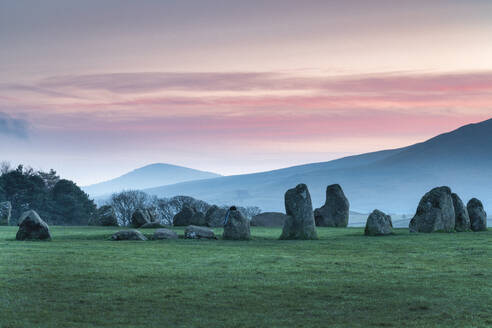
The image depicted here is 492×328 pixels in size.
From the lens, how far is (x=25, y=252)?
90.4ft

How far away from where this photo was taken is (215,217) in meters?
55.0

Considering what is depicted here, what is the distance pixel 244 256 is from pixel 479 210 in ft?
87.2

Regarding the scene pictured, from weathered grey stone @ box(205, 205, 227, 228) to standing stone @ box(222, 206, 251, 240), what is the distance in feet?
55.3

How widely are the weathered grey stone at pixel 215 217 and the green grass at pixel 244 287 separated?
24117 millimetres

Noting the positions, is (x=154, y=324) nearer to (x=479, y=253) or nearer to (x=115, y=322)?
(x=115, y=322)

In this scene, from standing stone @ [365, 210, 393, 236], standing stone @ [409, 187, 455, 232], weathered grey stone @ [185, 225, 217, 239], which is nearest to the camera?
weathered grey stone @ [185, 225, 217, 239]

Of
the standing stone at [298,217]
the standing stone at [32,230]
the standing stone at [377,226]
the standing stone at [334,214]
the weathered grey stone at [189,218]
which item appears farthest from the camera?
the weathered grey stone at [189,218]

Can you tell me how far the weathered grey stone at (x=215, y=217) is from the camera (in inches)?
2152

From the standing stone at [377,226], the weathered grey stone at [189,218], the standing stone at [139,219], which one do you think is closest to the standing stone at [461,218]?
the standing stone at [377,226]

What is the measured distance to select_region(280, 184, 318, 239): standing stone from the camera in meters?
37.9

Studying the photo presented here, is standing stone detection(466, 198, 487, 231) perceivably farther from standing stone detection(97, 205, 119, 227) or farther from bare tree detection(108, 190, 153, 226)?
bare tree detection(108, 190, 153, 226)

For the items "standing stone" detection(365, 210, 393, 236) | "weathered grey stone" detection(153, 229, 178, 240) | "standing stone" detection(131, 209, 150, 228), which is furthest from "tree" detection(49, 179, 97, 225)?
"standing stone" detection(365, 210, 393, 236)

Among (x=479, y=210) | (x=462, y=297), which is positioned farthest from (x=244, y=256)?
(x=479, y=210)

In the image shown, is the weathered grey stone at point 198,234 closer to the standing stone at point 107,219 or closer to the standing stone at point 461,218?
the standing stone at point 461,218
